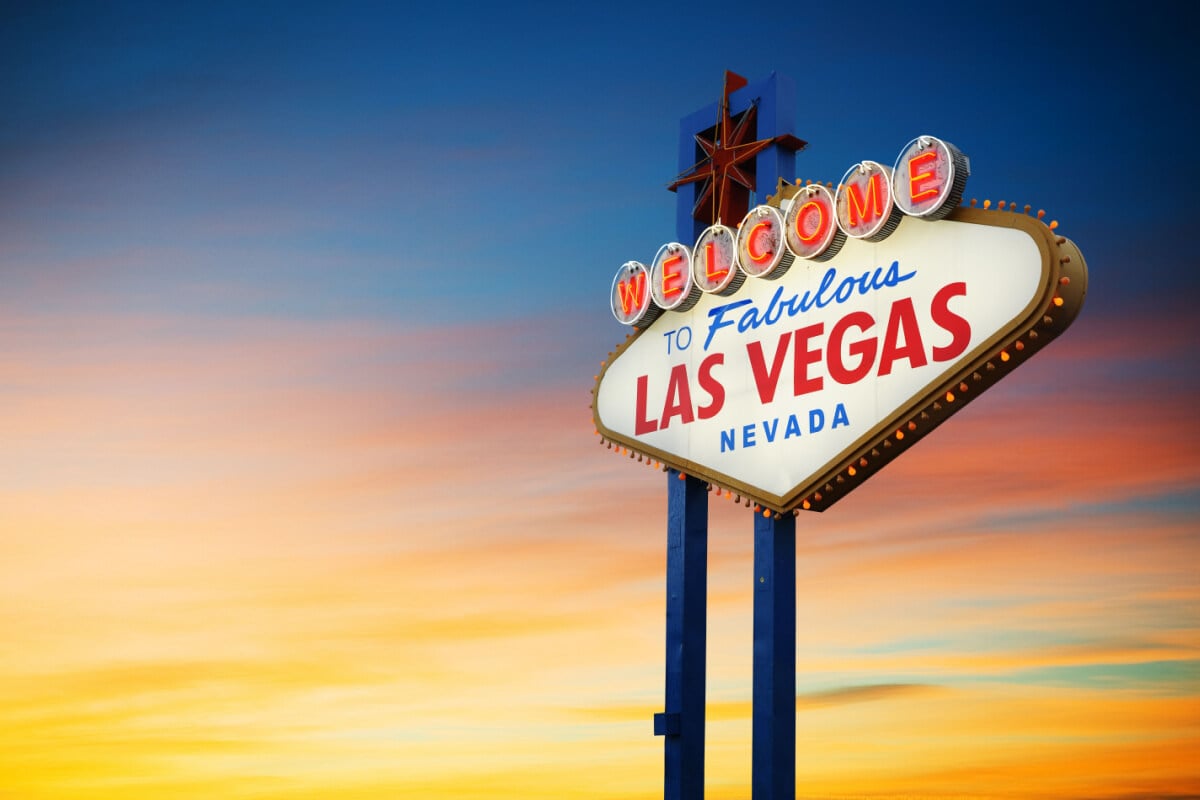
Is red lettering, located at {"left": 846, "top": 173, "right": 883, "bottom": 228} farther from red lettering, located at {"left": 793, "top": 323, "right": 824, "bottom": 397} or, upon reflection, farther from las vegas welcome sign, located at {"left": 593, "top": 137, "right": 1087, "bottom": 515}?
red lettering, located at {"left": 793, "top": 323, "right": 824, "bottom": 397}

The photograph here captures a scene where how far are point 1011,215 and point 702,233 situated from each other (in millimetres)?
5342

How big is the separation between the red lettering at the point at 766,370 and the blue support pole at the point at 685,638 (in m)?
1.83

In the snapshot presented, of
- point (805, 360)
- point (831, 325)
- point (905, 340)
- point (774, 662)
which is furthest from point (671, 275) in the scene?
point (774, 662)

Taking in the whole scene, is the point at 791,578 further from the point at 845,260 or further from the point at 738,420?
the point at 845,260

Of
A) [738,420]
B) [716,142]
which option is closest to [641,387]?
[738,420]

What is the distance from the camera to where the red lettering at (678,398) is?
18.0 m

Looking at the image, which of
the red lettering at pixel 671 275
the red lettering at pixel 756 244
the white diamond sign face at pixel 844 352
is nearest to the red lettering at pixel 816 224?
the white diamond sign face at pixel 844 352

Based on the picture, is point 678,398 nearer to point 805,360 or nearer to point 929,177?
point 805,360

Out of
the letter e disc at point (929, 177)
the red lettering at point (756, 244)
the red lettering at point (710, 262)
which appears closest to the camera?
the letter e disc at point (929, 177)

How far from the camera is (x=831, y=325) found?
16.1 metres

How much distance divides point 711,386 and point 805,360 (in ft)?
5.68

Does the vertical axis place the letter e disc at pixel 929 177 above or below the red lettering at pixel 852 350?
above

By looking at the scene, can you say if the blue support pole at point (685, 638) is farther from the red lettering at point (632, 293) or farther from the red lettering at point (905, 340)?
the red lettering at point (905, 340)

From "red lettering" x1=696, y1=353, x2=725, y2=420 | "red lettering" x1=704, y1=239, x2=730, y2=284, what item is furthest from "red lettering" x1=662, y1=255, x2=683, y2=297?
"red lettering" x1=696, y1=353, x2=725, y2=420
